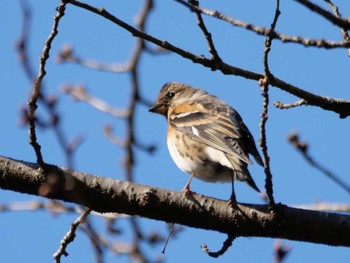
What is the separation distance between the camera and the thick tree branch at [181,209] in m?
4.42

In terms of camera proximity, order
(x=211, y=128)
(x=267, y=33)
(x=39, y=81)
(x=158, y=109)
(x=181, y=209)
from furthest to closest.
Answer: (x=158, y=109), (x=211, y=128), (x=181, y=209), (x=39, y=81), (x=267, y=33)

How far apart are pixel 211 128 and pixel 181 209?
226 centimetres

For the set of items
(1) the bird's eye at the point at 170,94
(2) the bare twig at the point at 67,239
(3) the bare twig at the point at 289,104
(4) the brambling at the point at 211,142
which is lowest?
(2) the bare twig at the point at 67,239

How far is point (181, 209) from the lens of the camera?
4.55 meters

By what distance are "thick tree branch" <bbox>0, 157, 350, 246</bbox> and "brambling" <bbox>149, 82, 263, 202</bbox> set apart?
2.78 ft

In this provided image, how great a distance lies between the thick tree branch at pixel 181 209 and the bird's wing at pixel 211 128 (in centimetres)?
121

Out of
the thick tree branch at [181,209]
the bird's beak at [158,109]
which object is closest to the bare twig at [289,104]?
the thick tree branch at [181,209]

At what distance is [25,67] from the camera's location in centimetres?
294

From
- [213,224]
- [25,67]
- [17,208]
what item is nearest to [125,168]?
[17,208]

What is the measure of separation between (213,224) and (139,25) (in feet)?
10.0

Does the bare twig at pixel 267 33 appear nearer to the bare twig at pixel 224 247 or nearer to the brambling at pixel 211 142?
the bare twig at pixel 224 247

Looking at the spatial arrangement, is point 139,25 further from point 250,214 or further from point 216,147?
point 250,214

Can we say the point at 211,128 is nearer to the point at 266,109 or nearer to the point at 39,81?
the point at 266,109

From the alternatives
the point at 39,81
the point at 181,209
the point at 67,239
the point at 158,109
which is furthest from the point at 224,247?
the point at 158,109
